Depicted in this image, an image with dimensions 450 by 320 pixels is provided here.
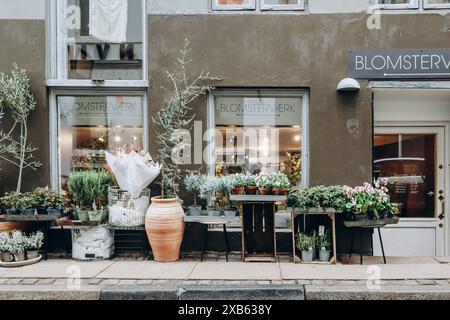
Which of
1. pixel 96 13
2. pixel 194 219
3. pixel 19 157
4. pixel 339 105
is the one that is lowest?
pixel 194 219

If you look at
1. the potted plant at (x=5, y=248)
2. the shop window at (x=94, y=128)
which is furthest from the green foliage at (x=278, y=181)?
the potted plant at (x=5, y=248)

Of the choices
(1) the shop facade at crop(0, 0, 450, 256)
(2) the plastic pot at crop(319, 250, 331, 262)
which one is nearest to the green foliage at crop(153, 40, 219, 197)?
(1) the shop facade at crop(0, 0, 450, 256)

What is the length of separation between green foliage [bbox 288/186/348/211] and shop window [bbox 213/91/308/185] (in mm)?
787

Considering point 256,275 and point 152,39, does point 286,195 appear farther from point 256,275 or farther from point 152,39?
point 152,39

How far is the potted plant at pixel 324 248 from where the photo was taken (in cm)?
650

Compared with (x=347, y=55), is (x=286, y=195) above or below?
below

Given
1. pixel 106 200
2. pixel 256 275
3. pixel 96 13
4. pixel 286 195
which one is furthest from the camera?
pixel 96 13

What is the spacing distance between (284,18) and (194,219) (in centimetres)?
381

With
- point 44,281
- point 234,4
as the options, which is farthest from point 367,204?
point 44,281

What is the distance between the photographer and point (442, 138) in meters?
7.52

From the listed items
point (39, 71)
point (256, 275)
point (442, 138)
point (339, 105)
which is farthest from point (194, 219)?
point (442, 138)

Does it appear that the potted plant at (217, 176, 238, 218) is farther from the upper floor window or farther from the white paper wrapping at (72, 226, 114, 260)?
the upper floor window

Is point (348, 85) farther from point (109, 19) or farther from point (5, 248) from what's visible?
point (5, 248)

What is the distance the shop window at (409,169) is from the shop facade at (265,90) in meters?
0.02
